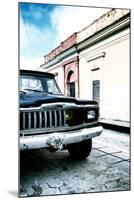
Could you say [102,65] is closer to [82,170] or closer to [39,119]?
[39,119]

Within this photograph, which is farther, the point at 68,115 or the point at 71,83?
the point at 71,83

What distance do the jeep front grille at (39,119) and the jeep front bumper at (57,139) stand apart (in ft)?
0.23

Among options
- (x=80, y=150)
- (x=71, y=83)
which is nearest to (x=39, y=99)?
(x=71, y=83)

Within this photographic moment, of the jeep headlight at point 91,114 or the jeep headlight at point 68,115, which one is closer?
the jeep headlight at point 68,115

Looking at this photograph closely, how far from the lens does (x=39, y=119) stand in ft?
7.20

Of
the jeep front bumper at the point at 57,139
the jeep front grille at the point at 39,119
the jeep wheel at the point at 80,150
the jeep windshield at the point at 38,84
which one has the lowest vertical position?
the jeep wheel at the point at 80,150

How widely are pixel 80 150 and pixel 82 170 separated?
17 cm

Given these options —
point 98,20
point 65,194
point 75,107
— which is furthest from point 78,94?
point 65,194

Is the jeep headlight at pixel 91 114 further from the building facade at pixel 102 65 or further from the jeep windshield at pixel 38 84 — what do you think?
the jeep windshield at pixel 38 84

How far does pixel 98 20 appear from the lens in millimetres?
2502

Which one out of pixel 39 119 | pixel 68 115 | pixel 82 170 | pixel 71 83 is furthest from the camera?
pixel 71 83

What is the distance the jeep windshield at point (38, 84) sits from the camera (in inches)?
91.1

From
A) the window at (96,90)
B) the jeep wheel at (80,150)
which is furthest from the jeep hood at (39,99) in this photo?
the jeep wheel at (80,150)

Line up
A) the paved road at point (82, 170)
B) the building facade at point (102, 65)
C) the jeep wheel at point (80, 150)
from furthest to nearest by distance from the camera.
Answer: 1. the building facade at point (102, 65)
2. the jeep wheel at point (80, 150)
3. the paved road at point (82, 170)
